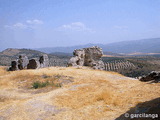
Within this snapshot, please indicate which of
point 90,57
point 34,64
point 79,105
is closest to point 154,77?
point 79,105

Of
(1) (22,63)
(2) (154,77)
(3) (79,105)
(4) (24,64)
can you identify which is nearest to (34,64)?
(4) (24,64)

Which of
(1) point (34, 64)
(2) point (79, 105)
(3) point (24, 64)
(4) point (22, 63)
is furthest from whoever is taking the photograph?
(3) point (24, 64)

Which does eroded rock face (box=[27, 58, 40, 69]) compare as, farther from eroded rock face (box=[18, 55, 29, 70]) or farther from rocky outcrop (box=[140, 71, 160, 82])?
rocky outcrop (box=[140, 71, 160, 82])

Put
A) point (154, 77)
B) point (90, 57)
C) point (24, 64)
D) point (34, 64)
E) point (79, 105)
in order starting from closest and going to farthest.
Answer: point (79, 105)
point (154, 77)
point (34, 64)
point (24, 64)
point (90, 57)

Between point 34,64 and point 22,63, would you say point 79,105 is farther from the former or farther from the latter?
point 22,63

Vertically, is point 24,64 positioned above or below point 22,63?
below

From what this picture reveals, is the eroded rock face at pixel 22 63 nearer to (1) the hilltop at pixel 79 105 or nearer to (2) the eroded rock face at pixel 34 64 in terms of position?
(2) the eroded rock face at pixel 34 64

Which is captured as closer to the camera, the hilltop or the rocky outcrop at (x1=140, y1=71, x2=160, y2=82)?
the hilltop

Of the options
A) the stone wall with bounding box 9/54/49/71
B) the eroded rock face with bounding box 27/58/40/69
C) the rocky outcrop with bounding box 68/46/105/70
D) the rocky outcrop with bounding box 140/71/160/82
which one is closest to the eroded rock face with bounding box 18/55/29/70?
the stone wall with bounding box 9/54/49/71

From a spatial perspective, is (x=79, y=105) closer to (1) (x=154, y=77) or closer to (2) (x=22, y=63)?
(1) (x=154, y=77)

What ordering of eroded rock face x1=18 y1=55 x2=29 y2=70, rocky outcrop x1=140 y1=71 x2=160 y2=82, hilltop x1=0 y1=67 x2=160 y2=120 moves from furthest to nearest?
eroded rock face x1=18 y1=55 x2=29 y2=70, rocky outcrop x1=140 y1=71 x2=160 y2=82, hilltop x1=0 y1=67 x2=160 y2=120

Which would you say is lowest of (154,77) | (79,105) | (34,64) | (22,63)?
(79,105)

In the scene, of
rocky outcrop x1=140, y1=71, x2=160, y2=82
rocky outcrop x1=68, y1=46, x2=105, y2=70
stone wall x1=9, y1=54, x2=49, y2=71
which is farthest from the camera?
rocky outcrop x1=68, y1=46, x2=105, y2=70

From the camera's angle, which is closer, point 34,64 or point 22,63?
point 34,64
